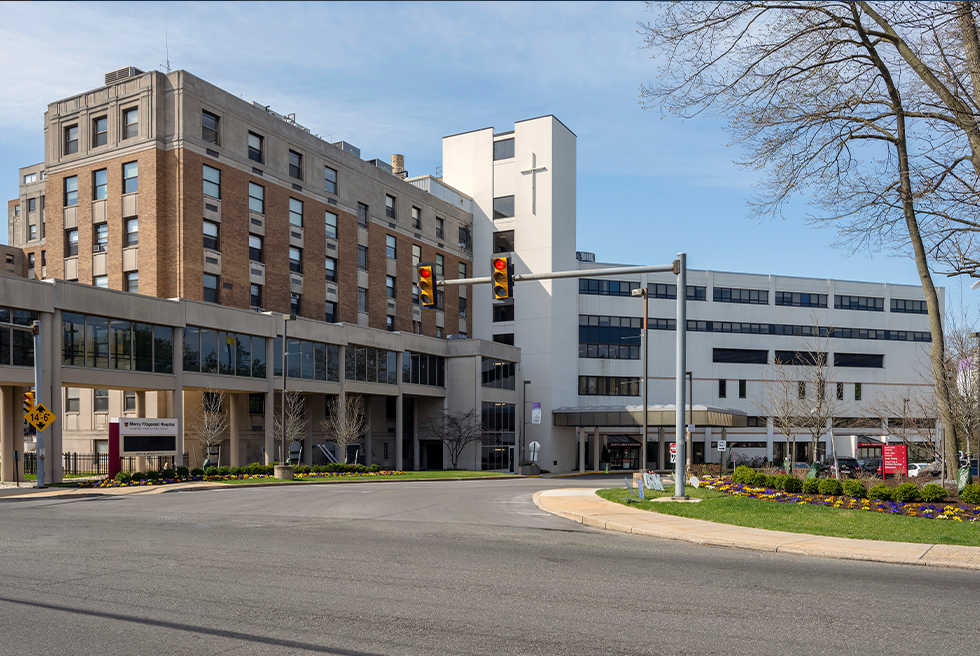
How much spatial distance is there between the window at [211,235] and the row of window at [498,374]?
23.1m

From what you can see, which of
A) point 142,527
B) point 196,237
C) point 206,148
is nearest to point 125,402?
point 196,237

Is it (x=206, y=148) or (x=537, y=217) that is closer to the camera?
(x=206, y=148)

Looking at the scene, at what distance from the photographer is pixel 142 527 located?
54.8 ft

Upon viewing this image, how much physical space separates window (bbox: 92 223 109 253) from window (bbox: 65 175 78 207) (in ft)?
7.91

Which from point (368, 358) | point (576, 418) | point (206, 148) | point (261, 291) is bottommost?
point (576, 418)

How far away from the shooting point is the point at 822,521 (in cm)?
1722

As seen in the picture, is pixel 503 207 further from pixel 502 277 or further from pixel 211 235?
pixel 502 277

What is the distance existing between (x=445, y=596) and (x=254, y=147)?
43.7 meters

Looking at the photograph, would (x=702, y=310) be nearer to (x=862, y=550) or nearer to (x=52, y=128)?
(x=52, y=128)

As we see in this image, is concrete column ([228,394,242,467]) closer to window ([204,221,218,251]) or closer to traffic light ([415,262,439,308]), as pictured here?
window ([204,221,218,251])

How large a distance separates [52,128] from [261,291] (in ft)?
48.7

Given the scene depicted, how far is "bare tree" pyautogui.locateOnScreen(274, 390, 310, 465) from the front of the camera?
43.5m

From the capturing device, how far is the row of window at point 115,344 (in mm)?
35375

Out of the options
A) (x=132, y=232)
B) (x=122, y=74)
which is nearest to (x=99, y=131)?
(x=122, y=74)
